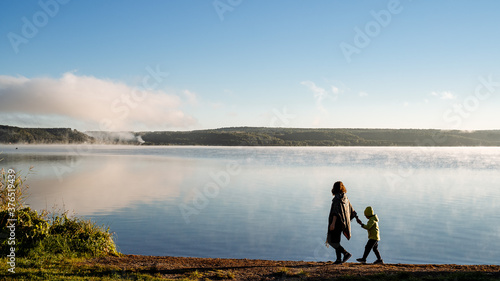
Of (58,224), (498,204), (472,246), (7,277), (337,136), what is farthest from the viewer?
(337,136)

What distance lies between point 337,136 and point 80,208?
166673 mm

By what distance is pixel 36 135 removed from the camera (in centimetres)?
14575

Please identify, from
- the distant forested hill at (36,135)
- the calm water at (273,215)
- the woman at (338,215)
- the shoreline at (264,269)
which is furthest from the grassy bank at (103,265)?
the distant forested hill at (36,135)

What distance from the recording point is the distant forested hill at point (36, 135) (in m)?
142

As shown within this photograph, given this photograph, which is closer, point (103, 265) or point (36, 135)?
point (103, 265)

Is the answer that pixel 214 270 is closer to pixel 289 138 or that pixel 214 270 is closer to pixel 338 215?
pixel 338 215

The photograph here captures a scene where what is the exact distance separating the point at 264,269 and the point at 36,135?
15682cm

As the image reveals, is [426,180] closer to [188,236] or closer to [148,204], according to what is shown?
[148,204]

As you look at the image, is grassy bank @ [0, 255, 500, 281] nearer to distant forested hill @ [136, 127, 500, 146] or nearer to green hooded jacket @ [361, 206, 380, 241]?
green hooded jacket @ [361, 206, 380, 241]

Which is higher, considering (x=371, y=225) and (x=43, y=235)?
(x=371, y=225)

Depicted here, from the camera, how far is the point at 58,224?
1016 cm

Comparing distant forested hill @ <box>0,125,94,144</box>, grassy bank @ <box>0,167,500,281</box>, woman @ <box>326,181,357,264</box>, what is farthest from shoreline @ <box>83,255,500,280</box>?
distant forested hill @ <box>0,125,94,144</box>

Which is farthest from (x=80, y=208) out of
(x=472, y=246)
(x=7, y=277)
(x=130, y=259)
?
Answer: (x=472, y=246)

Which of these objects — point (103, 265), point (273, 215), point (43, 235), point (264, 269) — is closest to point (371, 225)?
point (264, 269)
